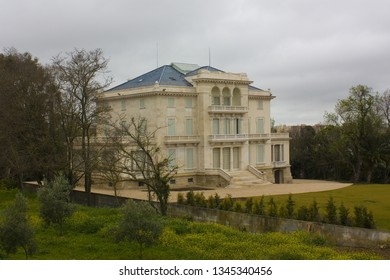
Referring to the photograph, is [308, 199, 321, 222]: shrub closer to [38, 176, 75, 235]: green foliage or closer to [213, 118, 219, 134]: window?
[38, 176, 75, 235]: green foliage

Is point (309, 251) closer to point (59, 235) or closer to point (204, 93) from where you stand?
point (59, 235)

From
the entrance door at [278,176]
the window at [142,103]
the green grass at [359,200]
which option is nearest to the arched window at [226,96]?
the window at [142,103]

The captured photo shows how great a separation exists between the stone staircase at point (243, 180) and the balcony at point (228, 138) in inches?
137

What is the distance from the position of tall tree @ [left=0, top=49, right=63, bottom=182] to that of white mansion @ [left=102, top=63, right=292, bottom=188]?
11558 mm

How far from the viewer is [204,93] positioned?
54.3 metres

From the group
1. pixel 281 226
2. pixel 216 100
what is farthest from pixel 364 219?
pixel 216 100

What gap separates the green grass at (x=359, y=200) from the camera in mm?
31158

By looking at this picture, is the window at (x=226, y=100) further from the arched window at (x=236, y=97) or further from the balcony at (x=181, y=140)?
the balcony at (x=181, y=140)

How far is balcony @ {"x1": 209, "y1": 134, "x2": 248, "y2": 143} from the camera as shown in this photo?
2151 inches

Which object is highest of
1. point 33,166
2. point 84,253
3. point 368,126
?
point 368,126

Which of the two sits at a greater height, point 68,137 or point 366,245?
point 68,137

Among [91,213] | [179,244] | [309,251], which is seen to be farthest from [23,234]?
[91,213]

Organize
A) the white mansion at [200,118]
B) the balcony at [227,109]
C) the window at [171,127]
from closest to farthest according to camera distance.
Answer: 1. the white mansion at [200,118]
2. the window at [171,127]
3. the balcony at [227,109]

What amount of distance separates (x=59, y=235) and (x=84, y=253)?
4757 millimetres
